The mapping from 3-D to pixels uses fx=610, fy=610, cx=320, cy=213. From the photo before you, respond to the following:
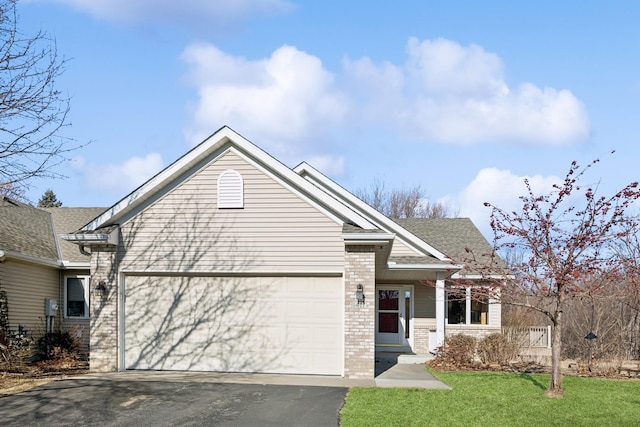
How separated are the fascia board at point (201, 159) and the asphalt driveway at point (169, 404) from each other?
14.0ft

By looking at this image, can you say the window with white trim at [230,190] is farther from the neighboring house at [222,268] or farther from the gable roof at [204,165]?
the gable roof at [204,165]

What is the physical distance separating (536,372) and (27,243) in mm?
16095

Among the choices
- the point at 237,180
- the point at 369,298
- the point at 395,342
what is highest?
the point at 237,180

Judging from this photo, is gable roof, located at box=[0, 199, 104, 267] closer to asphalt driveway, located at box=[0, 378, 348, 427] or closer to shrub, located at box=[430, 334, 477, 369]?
asphalt driveway, located at box=[0, 378, 348, 427]

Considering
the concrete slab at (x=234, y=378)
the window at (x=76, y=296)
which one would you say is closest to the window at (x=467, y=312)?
the concrete slab at (x=234, y=378)

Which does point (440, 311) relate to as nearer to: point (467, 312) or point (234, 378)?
point (467, 312)

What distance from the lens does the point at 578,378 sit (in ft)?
51.0

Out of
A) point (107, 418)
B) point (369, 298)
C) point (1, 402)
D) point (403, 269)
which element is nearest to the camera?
point (107, 418)

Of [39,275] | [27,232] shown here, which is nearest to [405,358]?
[39,275]

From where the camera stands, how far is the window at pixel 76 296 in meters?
21.1

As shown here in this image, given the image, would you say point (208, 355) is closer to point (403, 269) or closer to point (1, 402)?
point (1, 402)

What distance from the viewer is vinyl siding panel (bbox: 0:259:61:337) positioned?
60.3 ft

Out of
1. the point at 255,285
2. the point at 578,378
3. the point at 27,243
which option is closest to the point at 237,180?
the point at 255,285

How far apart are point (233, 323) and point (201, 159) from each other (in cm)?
428
